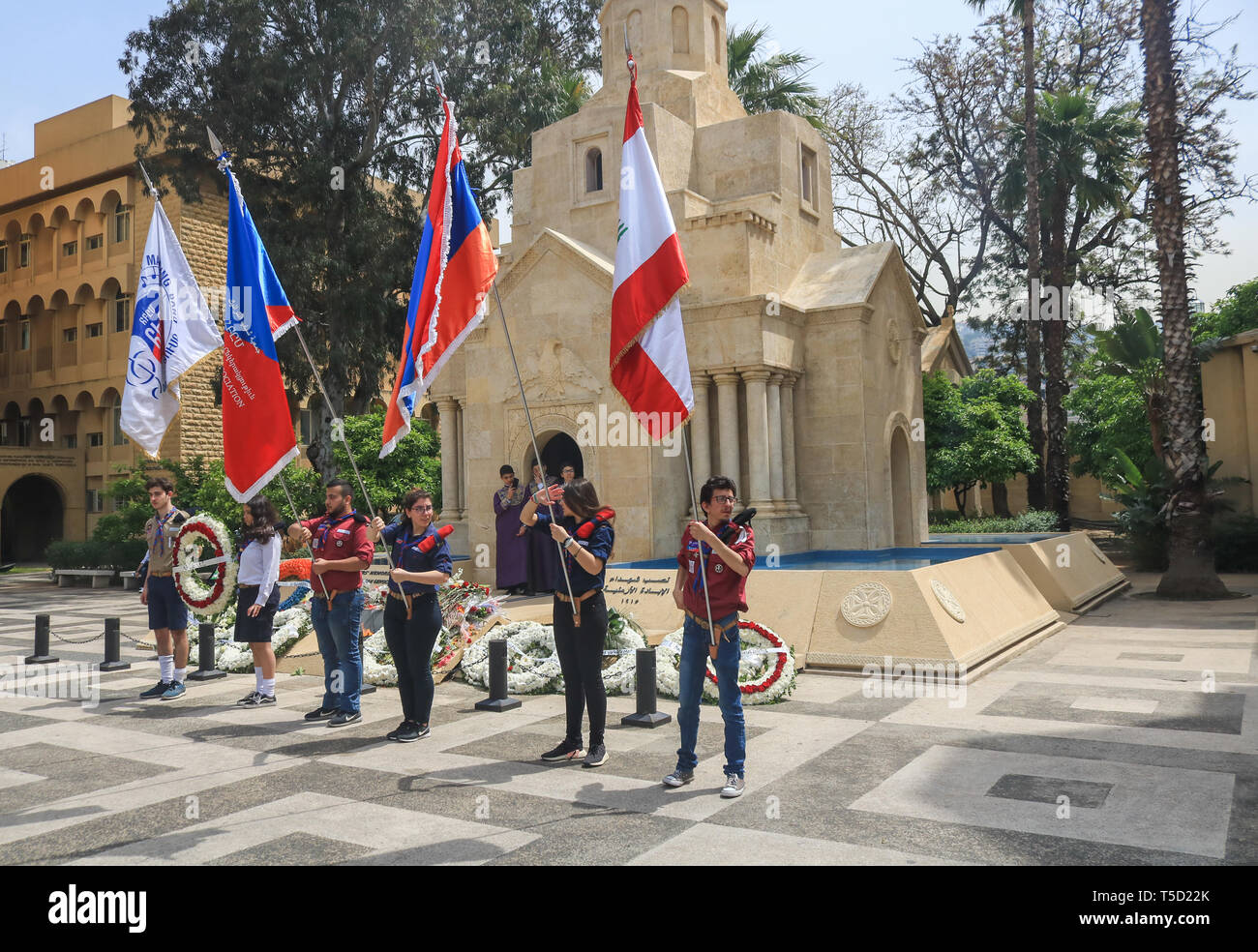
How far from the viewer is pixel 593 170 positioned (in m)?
20.1

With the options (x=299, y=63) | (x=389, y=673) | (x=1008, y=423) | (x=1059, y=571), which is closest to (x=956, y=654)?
(x=389, y=673)

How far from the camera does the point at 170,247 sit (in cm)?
1013

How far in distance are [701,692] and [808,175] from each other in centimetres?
1747

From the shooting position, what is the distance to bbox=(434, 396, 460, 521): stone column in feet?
66.9

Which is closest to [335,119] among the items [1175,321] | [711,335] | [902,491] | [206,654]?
[711,335]

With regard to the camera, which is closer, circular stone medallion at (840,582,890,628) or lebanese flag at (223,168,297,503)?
lebanese flag at (223,168,297,503)

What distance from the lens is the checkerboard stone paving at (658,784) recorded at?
17.2 feet

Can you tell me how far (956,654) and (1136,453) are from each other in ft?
82.3

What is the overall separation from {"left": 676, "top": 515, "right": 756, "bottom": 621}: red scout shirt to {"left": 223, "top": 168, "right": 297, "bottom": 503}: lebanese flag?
418cm

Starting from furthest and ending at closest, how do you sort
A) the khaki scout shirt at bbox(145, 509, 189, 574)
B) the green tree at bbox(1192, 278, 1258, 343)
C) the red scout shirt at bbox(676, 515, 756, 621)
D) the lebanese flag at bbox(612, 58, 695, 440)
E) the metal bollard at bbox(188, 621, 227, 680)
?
the green tree at bbox(1192, 278, 1258, 343) < the metal bollard at bbox(188, 621, 227, 680) < the khaki scout shirt at bbox(145, 509, 189, 574) < the lebanese flag at bbox(612, 58, 695, 440) < the red scout shirt at bbox(676, 515, 756, 621)

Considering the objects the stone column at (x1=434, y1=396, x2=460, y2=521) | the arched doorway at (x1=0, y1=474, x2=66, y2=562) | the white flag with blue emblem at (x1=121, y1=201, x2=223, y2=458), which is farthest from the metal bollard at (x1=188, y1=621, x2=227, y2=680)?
the arched doorway at (x1=0, y1=474, x2=66, y2=562)

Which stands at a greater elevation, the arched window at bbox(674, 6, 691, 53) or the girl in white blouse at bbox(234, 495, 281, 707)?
the arched window at bbox(674, 6, 691, 53)

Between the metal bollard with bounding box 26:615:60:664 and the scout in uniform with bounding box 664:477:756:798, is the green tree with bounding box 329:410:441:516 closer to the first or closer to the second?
the metal bollard with bounding box 26:615:60:664
